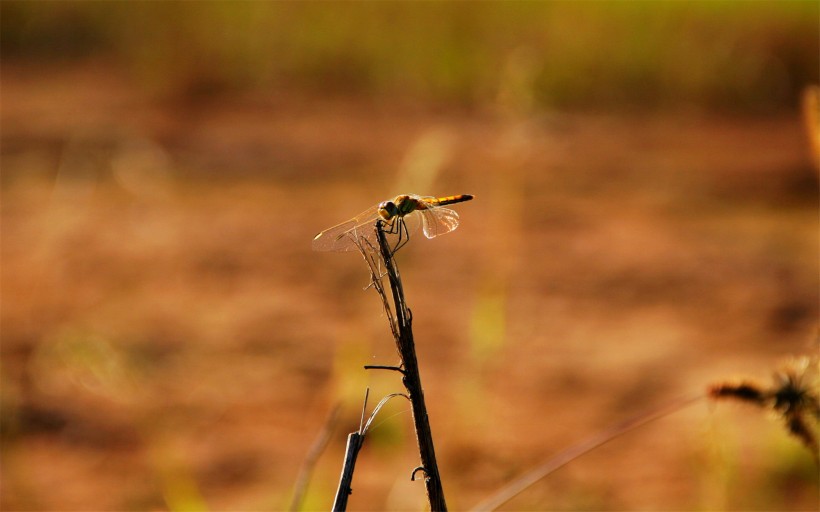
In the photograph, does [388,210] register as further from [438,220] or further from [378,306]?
[378,306]

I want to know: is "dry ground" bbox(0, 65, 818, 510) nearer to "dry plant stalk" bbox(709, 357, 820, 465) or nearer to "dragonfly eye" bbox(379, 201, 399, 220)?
"dry plant stalk" bbox(709, 357, 820, 465)

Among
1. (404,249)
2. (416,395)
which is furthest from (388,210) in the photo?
(404,249)

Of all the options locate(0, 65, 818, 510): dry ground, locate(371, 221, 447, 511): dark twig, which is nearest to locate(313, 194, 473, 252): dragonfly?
locate(371, 221, 447, 511): dark twig

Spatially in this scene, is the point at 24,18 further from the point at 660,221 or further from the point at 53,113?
the point at 660,221

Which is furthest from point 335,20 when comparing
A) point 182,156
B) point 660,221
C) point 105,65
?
point 660,221

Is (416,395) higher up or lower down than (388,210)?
lower down

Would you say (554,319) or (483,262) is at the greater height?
(483,262)

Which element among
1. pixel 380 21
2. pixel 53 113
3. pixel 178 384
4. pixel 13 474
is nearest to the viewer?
pixel 13 474

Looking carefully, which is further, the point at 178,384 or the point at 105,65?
the point at 105,65
